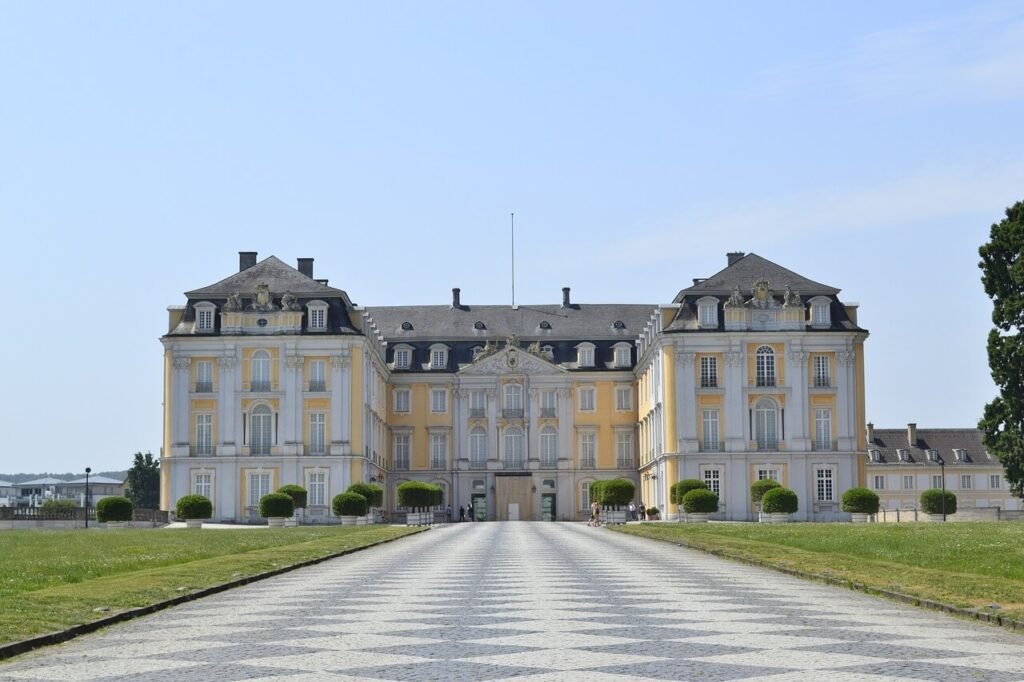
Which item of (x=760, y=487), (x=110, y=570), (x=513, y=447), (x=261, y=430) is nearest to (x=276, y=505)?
(x=261, y=430)

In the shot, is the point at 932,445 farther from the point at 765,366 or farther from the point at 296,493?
the point at 296,493

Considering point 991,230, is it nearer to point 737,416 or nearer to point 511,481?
point 737,416

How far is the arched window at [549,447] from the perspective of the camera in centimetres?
8975

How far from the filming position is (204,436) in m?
77.9

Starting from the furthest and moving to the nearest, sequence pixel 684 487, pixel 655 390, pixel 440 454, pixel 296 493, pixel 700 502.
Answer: pixel 440 454 < pixel 655 390 < pixel 296 493 < pixel 684 487 < pixel 700 502

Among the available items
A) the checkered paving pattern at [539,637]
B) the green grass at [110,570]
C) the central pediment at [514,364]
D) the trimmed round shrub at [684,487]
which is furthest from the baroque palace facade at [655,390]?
the checkered paving pattern at [539,637]

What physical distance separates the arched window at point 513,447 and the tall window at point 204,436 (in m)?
19.4

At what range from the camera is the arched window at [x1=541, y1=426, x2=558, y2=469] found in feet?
294

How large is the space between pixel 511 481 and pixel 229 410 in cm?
1913

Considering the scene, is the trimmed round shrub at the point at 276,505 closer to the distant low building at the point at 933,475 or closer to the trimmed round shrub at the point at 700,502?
the trimmed round shrub at the point at 700,502

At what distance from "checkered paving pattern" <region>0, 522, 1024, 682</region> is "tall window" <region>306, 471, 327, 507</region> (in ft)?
184

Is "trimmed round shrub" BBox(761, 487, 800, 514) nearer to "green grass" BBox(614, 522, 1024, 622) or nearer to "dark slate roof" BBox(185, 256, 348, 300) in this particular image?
"dark slate roof" BBox(185, 256, 348, 300)

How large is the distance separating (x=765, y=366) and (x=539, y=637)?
66.1 meters

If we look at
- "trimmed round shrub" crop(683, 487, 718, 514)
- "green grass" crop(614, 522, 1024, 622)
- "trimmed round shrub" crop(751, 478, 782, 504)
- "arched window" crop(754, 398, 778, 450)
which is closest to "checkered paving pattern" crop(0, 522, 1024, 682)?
"green grass" crop(614, 522, 1024, 622)
